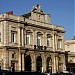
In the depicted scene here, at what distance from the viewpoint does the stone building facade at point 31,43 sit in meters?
56.9

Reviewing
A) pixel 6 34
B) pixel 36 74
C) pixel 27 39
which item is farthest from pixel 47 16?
pixel 36 74

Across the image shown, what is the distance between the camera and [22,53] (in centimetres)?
5884

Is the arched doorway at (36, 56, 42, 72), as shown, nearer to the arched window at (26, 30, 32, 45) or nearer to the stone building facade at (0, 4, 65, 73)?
the stone building facade at (0, 4, 65, 73)

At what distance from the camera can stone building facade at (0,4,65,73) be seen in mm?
56906

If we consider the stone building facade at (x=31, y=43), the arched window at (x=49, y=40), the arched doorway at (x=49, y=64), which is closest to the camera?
the stone building facade at (x=31, y=43)

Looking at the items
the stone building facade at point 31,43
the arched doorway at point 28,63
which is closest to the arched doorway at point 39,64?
the stone building facade at point 31,43

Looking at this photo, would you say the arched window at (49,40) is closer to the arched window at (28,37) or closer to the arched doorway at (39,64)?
the arched doorway at (39,64)

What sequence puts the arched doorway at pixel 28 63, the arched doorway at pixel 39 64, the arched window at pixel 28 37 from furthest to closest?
1. the arched doorway at pixel 39 64
2. the arched window at pixel 28 37
3. the arched doorway at pixel 28 63

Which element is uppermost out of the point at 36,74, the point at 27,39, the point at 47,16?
the point at 47,16

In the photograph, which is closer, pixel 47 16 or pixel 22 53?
pixel 22 53

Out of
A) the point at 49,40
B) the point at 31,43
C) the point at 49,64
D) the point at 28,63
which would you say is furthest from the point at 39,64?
the point at 49,40

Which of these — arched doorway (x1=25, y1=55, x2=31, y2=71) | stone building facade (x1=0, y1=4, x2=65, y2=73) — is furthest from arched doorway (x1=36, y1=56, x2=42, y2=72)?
arched doorway (x1=25, y1=55, x2=31, y2=71)

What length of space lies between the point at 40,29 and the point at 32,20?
2655 mm

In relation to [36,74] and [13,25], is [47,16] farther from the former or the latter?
[36,74]
